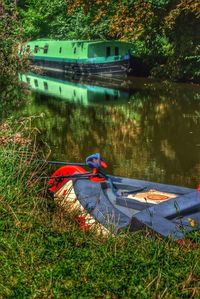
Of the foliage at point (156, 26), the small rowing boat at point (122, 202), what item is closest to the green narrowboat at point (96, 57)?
the foliage at point (156, 26)

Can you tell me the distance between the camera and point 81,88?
28422 millimetres

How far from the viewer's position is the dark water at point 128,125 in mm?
13188

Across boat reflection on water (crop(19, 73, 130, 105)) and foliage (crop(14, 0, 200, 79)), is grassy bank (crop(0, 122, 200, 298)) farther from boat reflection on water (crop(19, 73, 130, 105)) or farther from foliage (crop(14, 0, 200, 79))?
foliage (crop(14, 0, 200, 79))

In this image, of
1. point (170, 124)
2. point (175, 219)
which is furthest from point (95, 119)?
point (175, 219)

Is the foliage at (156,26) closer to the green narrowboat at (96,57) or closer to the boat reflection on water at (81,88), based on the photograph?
the green narrowboat at (96,57)

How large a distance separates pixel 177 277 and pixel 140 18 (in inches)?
931

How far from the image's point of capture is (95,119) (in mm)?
19375

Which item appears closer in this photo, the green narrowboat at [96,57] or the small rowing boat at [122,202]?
the small rowing boat at [122,202]

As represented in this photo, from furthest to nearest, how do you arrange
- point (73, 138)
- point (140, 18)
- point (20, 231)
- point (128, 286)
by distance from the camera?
point (140, 18) → point (73, 138) → point (20, 231) → point (128, 286)

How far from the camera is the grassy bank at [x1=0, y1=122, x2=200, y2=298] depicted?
4.27 meters

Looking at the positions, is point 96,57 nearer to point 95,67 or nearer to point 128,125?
point 95,67

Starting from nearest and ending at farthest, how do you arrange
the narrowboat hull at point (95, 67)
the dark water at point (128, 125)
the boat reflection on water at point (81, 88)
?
the dark water at point (128, 125) → the boat reflection on water at point (81, 88) → the narrowboat hull at point (95, 67)

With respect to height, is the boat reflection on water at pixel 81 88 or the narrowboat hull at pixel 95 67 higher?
the narrowboat hull at pixel 95 67

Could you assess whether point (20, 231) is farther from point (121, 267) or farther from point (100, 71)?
point (100, 71)
